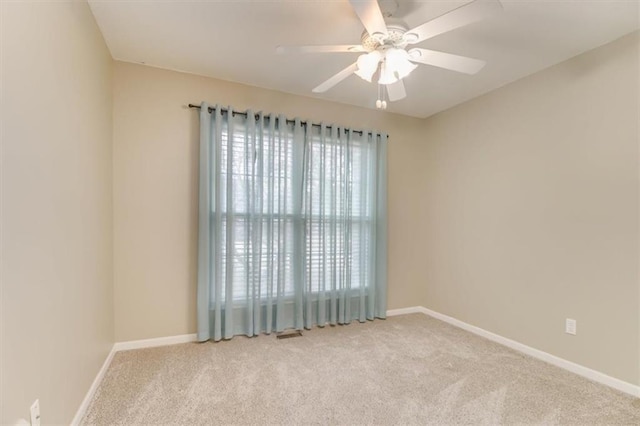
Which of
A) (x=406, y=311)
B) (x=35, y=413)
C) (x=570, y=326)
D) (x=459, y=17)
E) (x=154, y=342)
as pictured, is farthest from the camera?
(x=406, y=311)

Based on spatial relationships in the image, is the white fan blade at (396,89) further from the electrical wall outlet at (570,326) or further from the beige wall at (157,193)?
the electrical wall outlet at (570,326)

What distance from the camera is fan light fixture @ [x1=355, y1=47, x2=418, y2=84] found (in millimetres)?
1736

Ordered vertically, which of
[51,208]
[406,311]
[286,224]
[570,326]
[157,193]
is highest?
[157,193]

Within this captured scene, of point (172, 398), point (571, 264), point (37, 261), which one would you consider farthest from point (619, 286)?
point (37, 261)

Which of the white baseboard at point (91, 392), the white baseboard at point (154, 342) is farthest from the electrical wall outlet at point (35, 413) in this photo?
the white baseboard at point (154, 342)

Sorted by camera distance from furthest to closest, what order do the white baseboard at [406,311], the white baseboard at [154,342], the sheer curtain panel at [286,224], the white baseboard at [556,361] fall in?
the white baseboard at [406,311], the sheer curtain panel at [286,224], the white baseboard at [154,342], the white baseboard at [556,361]

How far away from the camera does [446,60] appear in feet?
5.90

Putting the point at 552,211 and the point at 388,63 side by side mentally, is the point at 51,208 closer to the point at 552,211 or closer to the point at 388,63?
the point at 388,63

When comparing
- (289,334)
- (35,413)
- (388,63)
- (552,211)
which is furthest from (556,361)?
(35,413)

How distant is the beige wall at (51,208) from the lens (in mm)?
1080

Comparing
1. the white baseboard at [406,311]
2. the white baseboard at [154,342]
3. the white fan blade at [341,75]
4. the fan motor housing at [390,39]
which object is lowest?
the white baseboard at [406,311]

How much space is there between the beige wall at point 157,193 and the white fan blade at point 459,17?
183 cm

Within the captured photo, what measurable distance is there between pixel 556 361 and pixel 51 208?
3.40m

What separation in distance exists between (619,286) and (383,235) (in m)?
1.91
